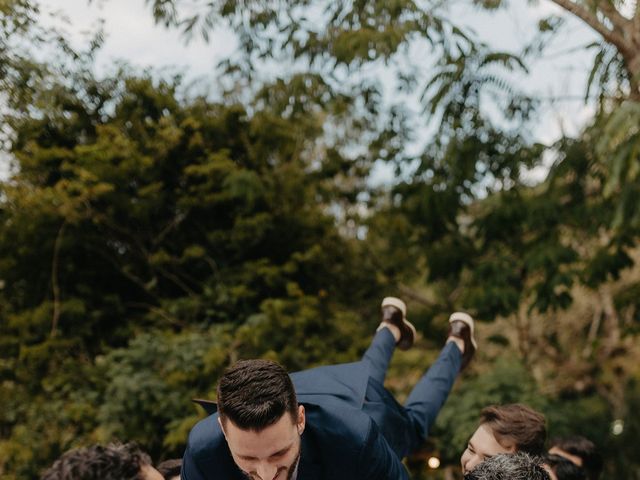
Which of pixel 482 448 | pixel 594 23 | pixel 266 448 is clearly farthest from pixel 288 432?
pixel 594 23

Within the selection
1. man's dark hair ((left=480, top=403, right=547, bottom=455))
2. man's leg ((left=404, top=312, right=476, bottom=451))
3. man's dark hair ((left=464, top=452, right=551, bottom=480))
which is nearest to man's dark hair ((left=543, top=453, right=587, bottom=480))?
man's dark hair ((left=480, top=403, right=547, bottom=455))

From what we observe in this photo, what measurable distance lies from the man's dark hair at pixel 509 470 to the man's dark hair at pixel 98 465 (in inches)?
41.7

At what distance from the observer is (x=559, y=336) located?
10641mm

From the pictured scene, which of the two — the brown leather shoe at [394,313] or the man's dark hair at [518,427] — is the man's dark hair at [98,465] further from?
the brown leather shoe at [394,313]

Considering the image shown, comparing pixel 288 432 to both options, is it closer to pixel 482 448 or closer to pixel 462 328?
pixel 482 448

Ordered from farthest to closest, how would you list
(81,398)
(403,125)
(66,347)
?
(403,125), (66,347), (81,398)

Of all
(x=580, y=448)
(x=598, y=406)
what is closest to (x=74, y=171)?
(x=580, y=448)

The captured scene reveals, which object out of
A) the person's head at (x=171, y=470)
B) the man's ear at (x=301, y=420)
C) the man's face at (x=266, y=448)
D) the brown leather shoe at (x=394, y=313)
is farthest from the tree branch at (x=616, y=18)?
the person's head at (x=171, y=470)

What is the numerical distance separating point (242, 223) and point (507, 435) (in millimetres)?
3228

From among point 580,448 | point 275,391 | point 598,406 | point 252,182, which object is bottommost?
point 598,406

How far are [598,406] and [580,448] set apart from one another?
7.04 m

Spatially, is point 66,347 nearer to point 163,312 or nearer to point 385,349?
point 163,312

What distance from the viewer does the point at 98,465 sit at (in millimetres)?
2004

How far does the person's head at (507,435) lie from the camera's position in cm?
264
